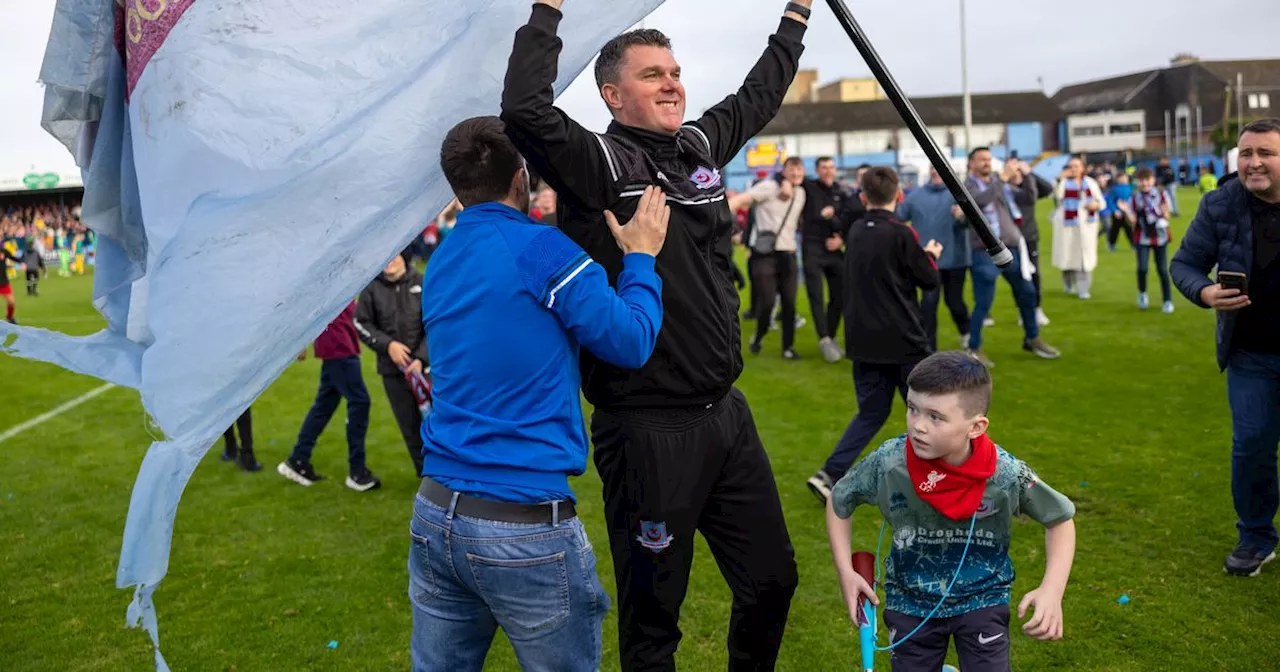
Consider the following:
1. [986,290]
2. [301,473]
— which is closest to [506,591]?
[301,473]

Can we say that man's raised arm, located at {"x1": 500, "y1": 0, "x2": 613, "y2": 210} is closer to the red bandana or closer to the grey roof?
the red bandana

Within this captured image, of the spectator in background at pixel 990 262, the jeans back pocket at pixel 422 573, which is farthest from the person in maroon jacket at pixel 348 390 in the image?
the spectator in background at pixel 990 262

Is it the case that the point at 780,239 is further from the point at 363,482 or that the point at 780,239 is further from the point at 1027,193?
the point at 363,482

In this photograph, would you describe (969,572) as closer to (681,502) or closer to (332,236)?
(681,502)

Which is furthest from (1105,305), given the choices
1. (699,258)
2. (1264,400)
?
(699,258)

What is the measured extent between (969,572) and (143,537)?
2328 millimetres

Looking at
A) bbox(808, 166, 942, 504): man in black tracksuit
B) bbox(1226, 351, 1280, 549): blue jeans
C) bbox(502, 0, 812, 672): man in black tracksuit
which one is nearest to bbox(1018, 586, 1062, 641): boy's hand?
bbox(502, 0, 812, 672): man in black tracksuit

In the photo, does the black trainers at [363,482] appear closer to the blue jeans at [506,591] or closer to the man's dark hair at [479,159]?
the blue jeans at [506,591]

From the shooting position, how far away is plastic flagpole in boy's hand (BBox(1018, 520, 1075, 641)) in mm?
2918

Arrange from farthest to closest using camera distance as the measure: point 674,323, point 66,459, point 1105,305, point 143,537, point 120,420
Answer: point 1105,305, point 120,420, point 66,459, point 674,323, point 143,537

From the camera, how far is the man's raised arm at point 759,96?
3766 millimetres

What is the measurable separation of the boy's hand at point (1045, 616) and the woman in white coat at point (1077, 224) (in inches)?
557

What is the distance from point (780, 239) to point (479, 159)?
32.5 feet

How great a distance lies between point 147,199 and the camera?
294 cm
